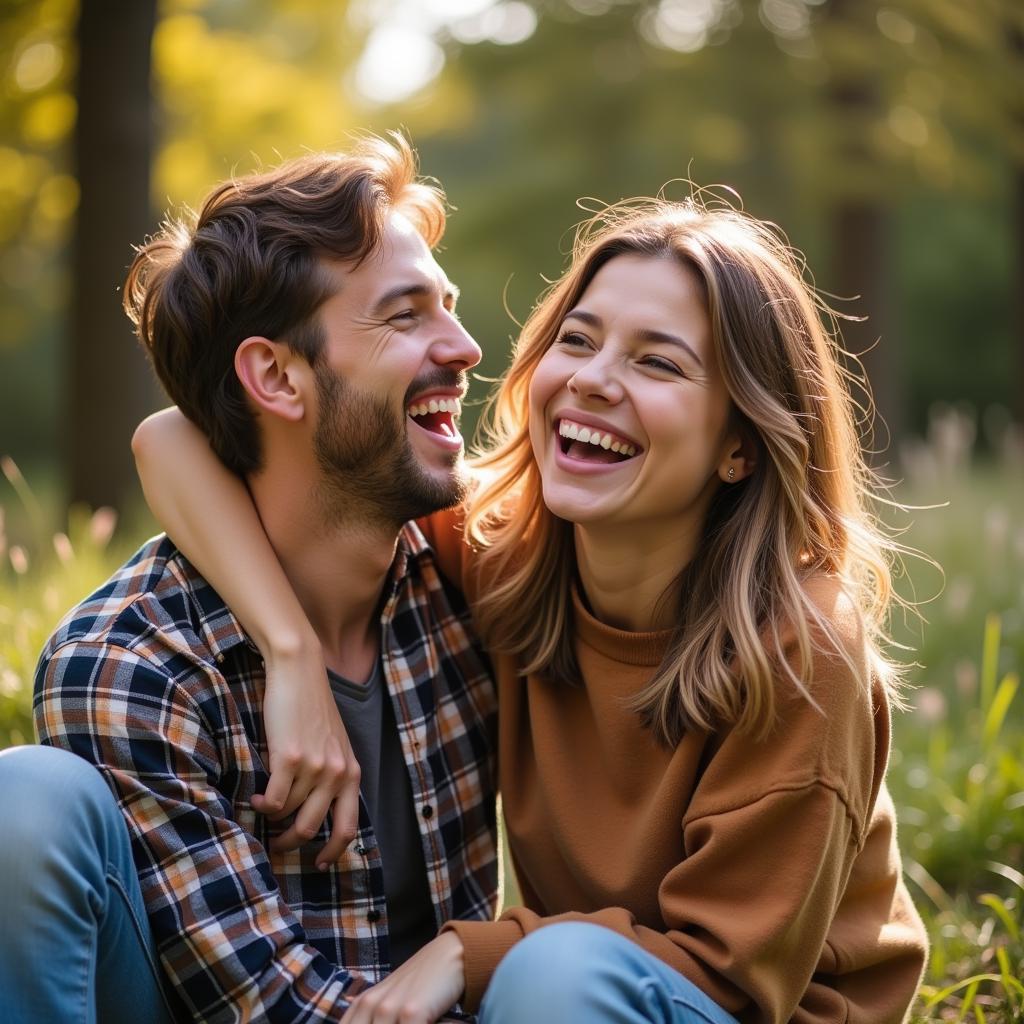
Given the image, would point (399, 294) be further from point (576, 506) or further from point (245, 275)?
point (576, 506)

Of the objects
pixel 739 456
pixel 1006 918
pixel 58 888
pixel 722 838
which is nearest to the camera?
pixel 58 888

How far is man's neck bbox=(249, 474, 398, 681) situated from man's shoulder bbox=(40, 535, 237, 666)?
274mm

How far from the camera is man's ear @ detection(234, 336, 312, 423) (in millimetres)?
2912

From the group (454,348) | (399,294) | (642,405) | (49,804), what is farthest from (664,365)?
(49,804)

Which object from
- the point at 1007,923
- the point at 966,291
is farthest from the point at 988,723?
the point at 966,291

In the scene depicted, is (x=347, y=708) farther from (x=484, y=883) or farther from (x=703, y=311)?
(x=703, y=311)

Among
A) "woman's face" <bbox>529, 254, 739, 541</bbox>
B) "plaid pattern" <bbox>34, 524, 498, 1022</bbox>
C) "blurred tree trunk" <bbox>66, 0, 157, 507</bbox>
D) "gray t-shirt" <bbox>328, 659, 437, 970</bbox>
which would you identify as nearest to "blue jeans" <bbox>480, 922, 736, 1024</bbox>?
"plaid pattern" <bbox>34, 524, 498, 1022</bbox>

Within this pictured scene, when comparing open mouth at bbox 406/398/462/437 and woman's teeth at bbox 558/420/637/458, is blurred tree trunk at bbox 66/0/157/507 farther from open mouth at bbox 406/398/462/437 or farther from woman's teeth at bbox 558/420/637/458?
woman's teeth at bbox 558/420/637/458

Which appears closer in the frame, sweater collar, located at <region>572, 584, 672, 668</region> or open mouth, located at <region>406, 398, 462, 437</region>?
sweater collar, located at <region>572, 584, 672, 668</region>

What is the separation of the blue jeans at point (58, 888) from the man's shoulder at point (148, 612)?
26 cm

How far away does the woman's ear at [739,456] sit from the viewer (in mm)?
2707

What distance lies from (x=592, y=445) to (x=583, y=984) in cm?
116

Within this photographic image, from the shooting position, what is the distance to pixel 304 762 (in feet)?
8.25

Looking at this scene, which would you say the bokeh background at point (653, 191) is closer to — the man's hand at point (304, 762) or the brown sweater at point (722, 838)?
the brown sweater at point (722, 838)
